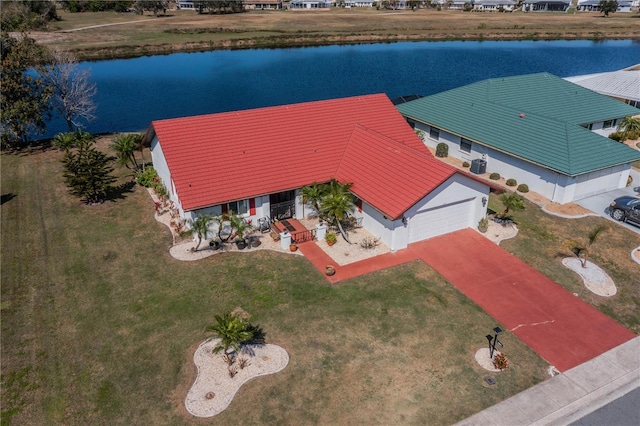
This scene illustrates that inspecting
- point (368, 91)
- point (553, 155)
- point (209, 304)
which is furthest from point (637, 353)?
point (368, 91)

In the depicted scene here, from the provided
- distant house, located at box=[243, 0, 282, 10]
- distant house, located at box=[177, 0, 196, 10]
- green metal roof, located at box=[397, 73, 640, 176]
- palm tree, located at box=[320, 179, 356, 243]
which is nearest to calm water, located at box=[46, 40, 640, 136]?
green metal roof, located at box=[397, 73, 640, 176]

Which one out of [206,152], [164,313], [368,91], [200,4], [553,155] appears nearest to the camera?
[164,313]

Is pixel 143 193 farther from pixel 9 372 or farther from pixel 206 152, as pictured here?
pixel 9 372

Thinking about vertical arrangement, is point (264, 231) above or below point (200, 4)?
below

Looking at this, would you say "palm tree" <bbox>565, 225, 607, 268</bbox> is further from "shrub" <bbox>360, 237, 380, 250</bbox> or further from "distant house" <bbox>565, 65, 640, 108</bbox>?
"distant house" <bbox>565, 65, 640, 108</bbox>

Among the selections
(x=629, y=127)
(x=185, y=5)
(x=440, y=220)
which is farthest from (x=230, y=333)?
(x=185, y=5)

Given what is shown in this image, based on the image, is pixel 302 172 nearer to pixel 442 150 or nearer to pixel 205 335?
pixel 205 335
